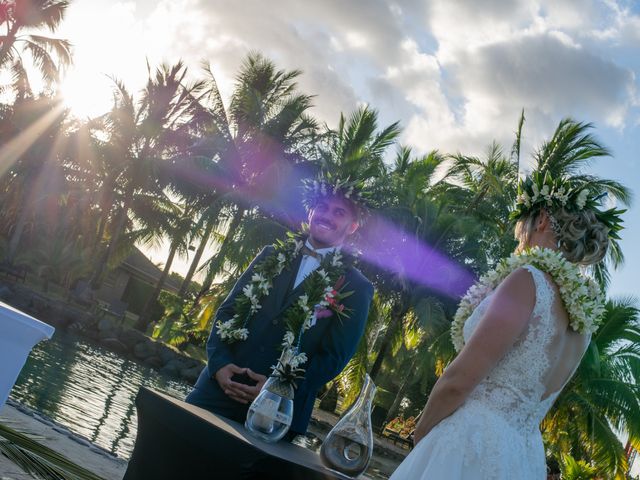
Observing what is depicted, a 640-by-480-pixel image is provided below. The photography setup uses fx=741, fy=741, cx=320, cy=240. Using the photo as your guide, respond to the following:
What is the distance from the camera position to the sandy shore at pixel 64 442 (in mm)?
3498

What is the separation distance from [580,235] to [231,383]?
147cm

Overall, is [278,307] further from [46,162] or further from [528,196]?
[46,162]

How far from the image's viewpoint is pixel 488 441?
2285 millimetres

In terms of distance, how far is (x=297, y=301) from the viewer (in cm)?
337

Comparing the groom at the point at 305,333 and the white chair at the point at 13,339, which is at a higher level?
the groom at the point at 305,333

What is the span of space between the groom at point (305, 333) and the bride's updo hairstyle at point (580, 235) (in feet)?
3.42

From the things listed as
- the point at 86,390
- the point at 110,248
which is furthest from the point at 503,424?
the point at 110,248

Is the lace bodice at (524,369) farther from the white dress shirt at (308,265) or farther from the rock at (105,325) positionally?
the rock at (105,325)

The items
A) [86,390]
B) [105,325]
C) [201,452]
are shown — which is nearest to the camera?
[201,452]

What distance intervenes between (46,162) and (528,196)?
1272 inches

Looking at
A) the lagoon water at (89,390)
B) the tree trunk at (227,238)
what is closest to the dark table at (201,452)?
the lagoon water at (89,390)

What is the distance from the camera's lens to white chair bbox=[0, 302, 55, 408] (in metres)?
2.07

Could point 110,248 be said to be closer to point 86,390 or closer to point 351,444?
point 86,390

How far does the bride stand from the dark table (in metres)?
0.40
